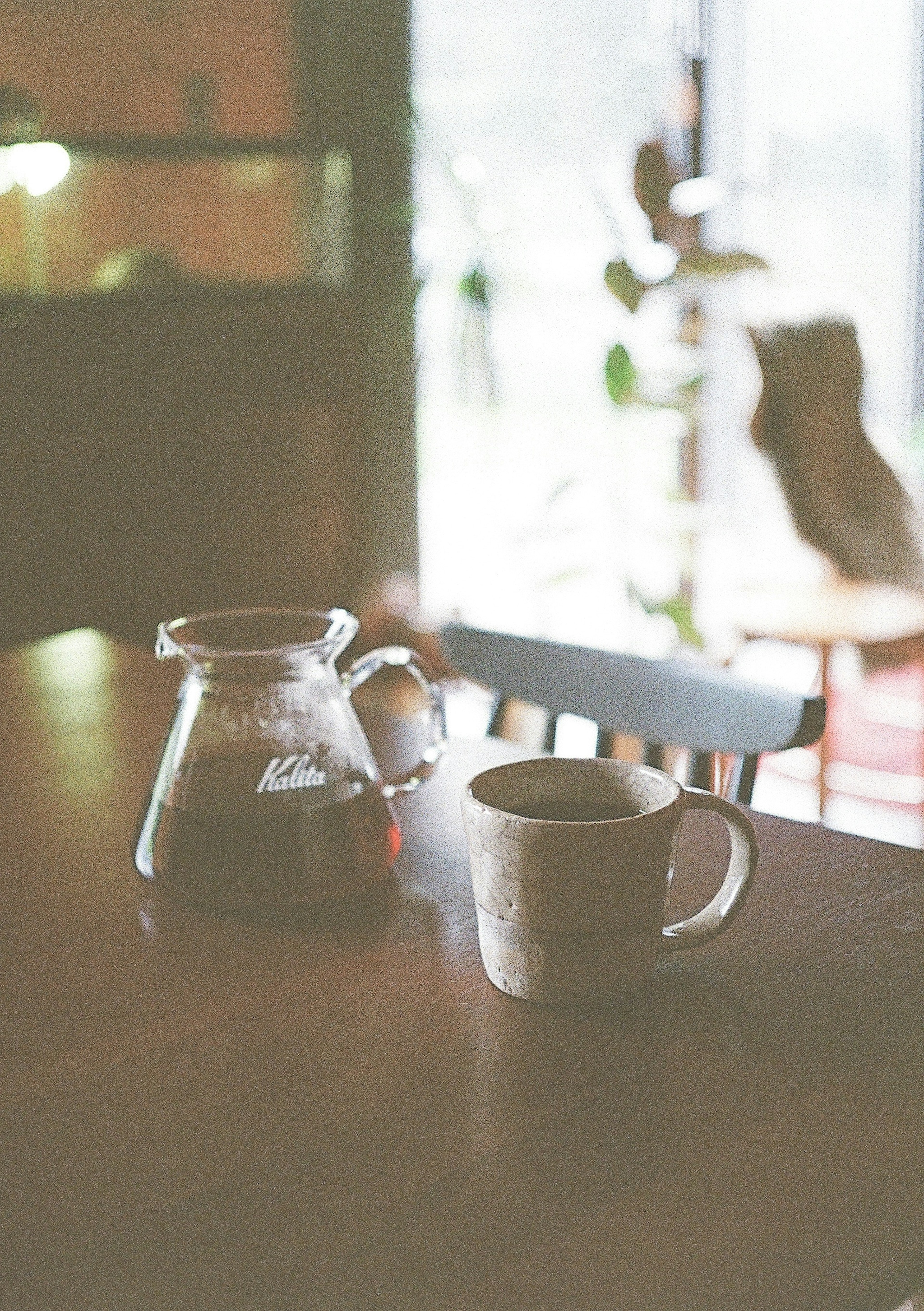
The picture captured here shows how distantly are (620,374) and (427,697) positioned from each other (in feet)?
7.78

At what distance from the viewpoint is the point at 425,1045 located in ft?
1.90

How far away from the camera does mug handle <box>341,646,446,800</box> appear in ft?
2.53

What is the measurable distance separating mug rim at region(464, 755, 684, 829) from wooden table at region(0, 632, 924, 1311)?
0.08m

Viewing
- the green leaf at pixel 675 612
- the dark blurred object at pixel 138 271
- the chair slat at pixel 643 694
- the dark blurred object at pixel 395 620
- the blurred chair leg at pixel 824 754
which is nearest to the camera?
the chair slat at pixel 643 694

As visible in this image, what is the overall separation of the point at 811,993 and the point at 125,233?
2.70 metres

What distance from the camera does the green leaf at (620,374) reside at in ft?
9.93

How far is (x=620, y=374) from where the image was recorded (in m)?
3.04

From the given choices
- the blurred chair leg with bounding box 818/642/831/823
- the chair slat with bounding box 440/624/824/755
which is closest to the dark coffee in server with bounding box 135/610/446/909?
the chair slat with bounding box 440/624/824/755

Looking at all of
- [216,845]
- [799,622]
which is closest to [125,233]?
[799,622]

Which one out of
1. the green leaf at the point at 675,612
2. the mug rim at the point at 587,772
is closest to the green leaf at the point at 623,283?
the green leaf at the point at 675,612

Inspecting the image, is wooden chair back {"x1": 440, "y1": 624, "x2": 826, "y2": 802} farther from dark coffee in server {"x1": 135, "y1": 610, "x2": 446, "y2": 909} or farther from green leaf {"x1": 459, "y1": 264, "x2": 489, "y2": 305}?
green leaf {"x1": 459, "y1": 264, "x2": 489, "y2": 305}

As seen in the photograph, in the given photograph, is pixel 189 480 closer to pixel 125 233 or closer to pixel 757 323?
pixel 125 233

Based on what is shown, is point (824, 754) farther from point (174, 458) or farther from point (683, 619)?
point (174, 458)

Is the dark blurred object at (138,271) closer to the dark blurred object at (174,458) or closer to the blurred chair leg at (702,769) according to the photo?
the dark blurred object at (174,458)
